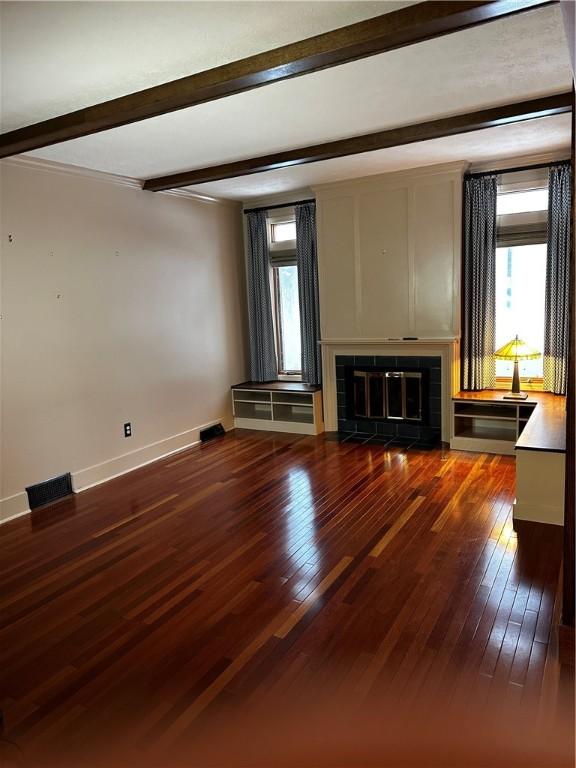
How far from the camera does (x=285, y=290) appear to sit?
6184mm

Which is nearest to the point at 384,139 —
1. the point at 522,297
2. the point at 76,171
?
the point at 522,297

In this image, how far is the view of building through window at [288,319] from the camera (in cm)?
613

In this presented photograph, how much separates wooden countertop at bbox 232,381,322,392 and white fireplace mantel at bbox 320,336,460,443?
7.9 inches

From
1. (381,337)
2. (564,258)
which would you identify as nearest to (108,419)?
(381,337)

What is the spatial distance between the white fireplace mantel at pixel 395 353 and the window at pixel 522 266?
0.57 metres

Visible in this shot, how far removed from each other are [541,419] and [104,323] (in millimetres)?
3599

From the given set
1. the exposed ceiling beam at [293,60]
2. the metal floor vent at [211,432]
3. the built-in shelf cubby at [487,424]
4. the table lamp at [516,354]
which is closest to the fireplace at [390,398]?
the built-in shelf cubby at [487,424]

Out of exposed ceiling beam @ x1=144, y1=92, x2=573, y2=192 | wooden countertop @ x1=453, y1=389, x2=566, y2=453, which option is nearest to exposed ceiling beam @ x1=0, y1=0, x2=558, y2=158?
exposed ceiling beam @ x1=144, y1=92, x2=573, y2=192

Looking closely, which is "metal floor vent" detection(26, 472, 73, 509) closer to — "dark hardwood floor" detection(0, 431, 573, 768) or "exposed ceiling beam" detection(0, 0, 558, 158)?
"dark hardwood floor" detection(0, 431, 573, 768)

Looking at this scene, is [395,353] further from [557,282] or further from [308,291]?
[557,282]

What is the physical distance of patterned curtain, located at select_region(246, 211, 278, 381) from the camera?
6.06m

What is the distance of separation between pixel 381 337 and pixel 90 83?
3.48 meters

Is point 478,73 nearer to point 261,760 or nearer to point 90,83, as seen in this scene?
point 90,83

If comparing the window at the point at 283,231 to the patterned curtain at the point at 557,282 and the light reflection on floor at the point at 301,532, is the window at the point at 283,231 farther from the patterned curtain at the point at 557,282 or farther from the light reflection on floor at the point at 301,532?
the light reflection on floor at the point at 301,532
